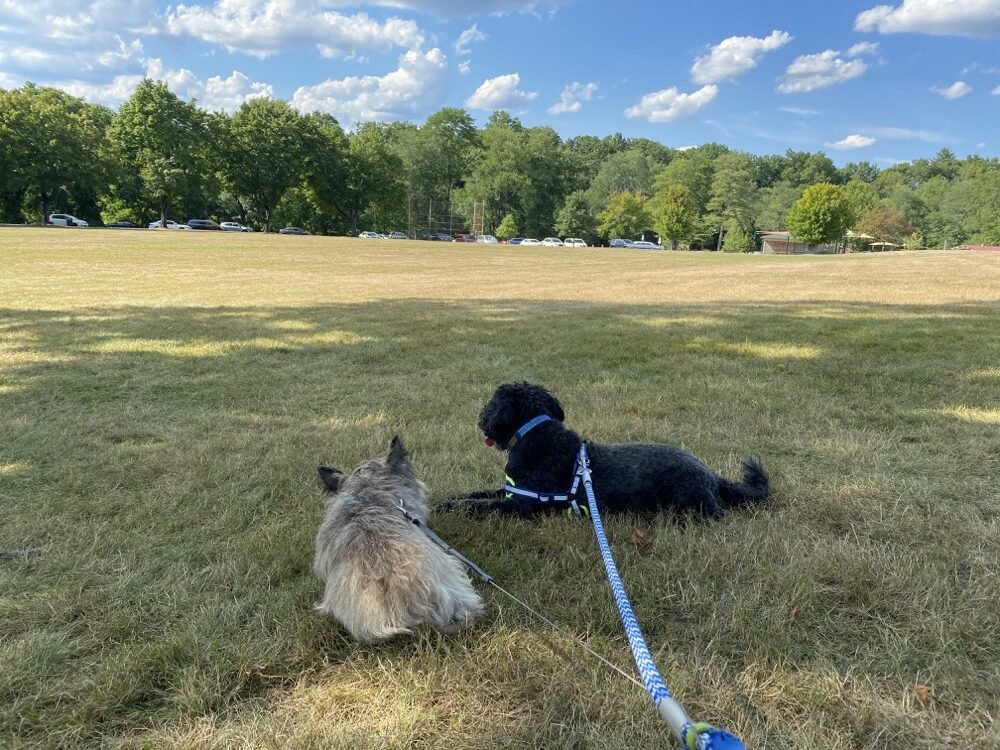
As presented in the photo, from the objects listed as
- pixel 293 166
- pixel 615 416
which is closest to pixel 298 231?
pixel 293 166

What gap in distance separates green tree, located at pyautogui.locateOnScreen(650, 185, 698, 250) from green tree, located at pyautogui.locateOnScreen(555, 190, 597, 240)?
1119cm

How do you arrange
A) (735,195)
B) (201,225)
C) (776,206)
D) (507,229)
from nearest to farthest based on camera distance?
1. (201,225)
2. (735,195)
3. (507,229)
4. (776,206)

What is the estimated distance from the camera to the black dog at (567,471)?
3.34 metres

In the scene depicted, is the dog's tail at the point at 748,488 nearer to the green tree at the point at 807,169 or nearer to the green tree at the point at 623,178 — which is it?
the green tree at the point at 623,178

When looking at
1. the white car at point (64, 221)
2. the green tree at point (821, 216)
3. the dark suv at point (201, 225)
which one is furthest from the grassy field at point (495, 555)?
the green tree at point (821, 216)

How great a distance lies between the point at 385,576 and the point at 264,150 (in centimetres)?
7623

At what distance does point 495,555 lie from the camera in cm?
302

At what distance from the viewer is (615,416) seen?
5.26 meters

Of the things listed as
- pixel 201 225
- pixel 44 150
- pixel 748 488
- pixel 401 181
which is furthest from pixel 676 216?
pixel 748 488

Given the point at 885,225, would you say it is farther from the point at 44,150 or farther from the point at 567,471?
the point at 567,471

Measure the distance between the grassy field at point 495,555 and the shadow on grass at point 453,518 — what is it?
17 millimetres

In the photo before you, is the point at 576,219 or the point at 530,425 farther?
the point at 576,219

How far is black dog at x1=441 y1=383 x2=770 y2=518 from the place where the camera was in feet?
11.0

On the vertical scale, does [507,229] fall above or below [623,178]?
below
